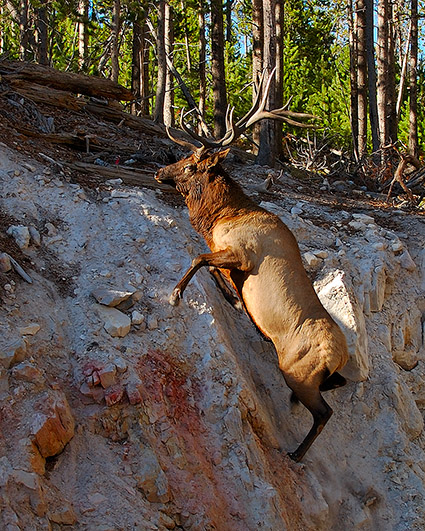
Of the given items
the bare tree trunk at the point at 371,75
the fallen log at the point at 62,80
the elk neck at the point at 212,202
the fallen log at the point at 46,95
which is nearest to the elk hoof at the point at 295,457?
the elk neck at the point at 212,202

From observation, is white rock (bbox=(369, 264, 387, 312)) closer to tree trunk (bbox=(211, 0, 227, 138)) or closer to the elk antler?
the elk antler

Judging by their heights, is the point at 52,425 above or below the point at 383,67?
below

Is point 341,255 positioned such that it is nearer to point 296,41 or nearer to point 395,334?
point 395,334

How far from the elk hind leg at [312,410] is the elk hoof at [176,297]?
5.15 ft

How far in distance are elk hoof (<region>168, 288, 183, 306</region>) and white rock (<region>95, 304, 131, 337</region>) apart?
1.85 feet

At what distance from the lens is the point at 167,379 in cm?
634

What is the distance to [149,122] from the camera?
1298cm

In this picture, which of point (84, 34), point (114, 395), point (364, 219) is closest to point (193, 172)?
point (114, 395)

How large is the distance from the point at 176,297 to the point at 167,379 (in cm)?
98

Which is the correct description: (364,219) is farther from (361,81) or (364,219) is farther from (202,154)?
(361,81)

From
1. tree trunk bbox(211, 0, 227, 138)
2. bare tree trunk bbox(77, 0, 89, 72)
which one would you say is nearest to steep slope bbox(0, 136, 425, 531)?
tree trunk bbox(211, 0, 227, 138)

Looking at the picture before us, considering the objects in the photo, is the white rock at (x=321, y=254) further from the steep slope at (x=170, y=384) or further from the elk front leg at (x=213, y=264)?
the elk front leg at (x=213, y=264)

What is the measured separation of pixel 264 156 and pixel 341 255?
13.2ft

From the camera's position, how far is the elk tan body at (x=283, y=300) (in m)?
6.89
